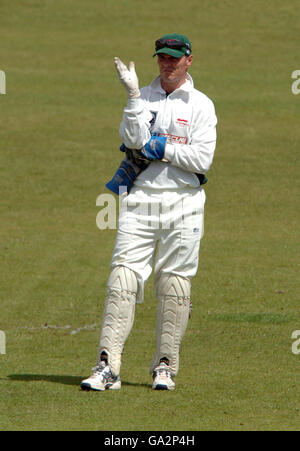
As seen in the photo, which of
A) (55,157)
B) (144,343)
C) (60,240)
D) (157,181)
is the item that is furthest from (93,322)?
(55,157)

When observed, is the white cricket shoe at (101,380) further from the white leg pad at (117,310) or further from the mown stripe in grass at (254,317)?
the mown stripe in grass at (254,317)

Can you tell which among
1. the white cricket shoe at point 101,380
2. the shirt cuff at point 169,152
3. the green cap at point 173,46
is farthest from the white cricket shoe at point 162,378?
the green cap at point 173,46

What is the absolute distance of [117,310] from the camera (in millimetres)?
7664

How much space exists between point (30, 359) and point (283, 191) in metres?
10.7

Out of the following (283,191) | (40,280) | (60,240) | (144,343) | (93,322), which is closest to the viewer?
(144,343)

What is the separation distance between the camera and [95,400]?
23.6ft

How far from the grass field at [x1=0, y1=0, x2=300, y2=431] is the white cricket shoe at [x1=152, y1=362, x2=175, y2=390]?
11 cm

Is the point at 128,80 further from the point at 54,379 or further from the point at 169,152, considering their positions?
the point at 54,379

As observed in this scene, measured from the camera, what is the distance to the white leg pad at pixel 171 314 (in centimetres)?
784

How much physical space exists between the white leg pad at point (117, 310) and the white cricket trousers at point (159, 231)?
0.08m

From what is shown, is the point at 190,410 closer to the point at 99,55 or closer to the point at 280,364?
the point at 280,364

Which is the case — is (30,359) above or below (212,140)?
below

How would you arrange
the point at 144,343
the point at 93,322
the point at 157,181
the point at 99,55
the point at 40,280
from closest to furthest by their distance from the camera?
the point at 157,181 < the point at 144,343 < the point at 93,322 < the point at 40,280 < the point at 99,55

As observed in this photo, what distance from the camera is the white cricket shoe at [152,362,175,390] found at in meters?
7.64
